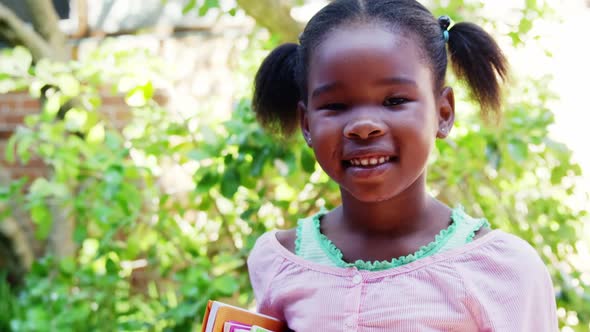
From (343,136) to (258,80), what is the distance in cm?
44

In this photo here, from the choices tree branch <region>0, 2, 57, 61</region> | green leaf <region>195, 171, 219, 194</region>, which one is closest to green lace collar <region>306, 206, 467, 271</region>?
green leaf <region>195, 171, 219, 194</region>

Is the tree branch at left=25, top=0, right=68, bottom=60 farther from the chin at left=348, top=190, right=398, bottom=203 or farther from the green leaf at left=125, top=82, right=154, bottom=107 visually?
the chin at left=348, top=190, right=398, bottom=203

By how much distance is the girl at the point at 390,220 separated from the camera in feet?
4.31

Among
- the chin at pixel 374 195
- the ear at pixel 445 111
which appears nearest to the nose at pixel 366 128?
the chin at pixel 374 195

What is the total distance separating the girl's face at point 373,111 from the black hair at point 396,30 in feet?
0.14

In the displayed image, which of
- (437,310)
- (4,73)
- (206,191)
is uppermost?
(4,73)

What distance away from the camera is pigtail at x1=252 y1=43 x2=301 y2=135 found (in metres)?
1.67

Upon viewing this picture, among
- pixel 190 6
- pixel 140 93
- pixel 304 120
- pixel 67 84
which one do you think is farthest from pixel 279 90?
pixel 67 84

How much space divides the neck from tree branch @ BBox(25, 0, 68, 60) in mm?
2287

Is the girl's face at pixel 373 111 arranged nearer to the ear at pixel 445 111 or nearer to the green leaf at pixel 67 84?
the ear at pixel 445 111

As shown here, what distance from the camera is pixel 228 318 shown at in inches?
55.7

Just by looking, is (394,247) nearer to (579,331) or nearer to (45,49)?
(579,331)

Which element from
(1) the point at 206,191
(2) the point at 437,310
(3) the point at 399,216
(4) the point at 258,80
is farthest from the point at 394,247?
(1) the point at 206,191

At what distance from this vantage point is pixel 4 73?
2385 millimetres
